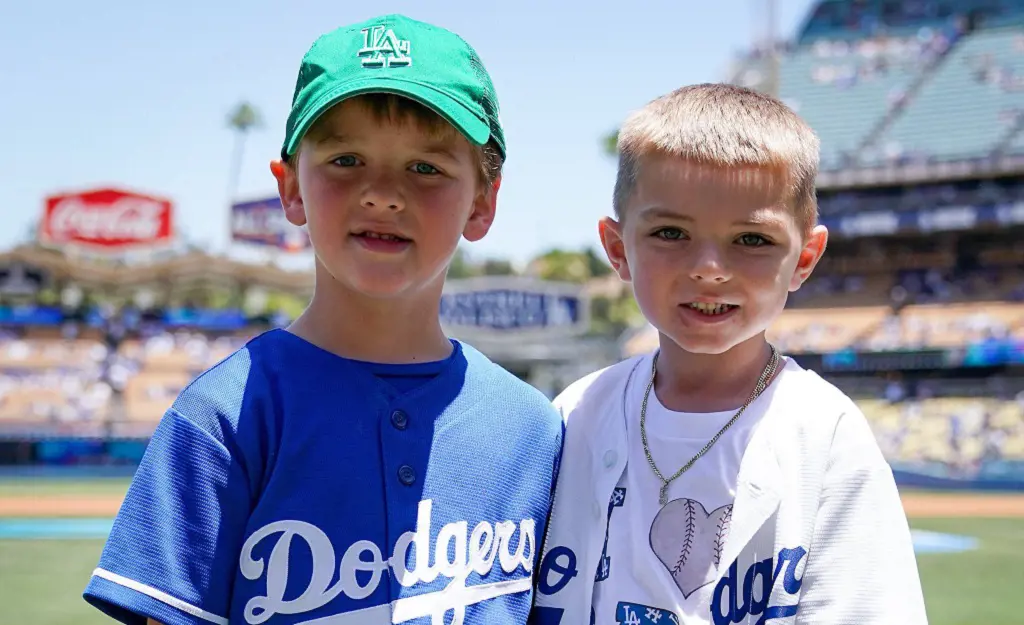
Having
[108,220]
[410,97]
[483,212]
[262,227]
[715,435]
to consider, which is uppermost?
[262,227]

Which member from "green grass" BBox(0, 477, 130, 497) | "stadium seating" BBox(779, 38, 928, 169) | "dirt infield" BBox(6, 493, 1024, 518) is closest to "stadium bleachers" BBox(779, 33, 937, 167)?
"stadium seating" BBox(779, 38, 928, 169)

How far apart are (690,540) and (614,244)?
579mm

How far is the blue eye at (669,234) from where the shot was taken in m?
1.68

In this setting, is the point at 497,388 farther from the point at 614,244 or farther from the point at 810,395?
the point at 810,395

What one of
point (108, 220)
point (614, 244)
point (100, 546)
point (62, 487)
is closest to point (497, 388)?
point (614, 244)

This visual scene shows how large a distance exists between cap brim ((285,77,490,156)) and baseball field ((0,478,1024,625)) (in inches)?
239

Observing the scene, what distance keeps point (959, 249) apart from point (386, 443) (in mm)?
30518

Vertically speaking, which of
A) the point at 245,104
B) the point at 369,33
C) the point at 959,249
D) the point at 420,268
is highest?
the point at 245,104

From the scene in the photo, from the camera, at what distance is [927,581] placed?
811 centimetres

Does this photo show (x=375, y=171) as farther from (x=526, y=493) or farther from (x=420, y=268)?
(x=526, y=493)

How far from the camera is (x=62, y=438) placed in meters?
19.4

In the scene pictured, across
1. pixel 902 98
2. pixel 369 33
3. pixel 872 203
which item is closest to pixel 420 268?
pixel 369 33

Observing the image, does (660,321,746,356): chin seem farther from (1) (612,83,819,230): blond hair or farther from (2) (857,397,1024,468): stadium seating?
(2) (857,397,1024,468): stadium seating

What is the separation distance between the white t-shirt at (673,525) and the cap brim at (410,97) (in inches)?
24.3
